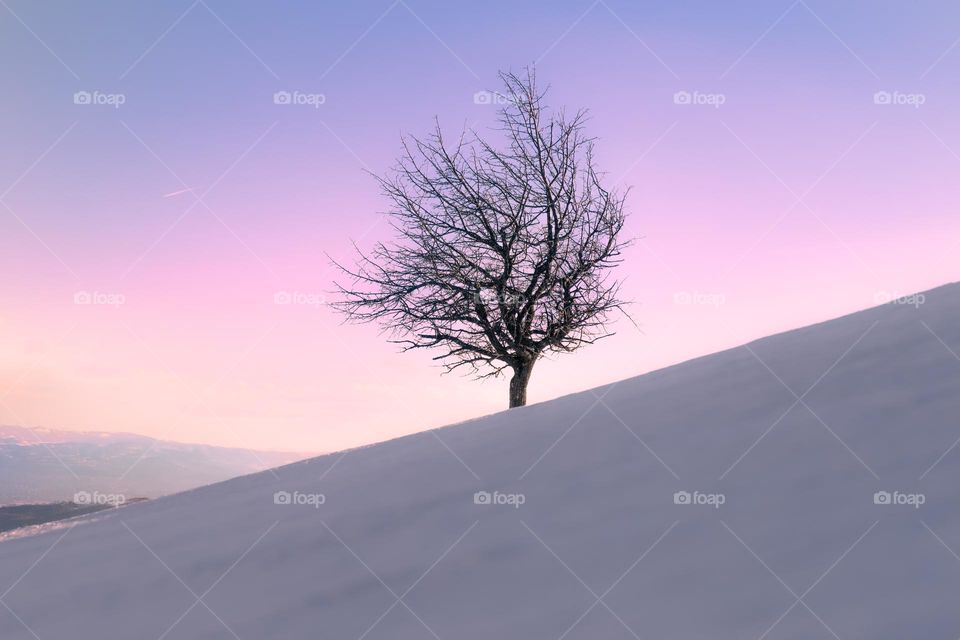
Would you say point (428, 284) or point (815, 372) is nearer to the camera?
point (815, 372)

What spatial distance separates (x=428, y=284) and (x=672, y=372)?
867 centimetres

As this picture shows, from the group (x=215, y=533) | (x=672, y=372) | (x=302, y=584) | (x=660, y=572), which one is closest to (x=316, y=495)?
(x=215, y=533)

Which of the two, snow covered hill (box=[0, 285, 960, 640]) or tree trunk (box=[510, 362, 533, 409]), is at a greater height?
tree trunk (box=[510, 362, 533, 409])

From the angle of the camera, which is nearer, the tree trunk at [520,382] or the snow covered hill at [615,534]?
the snow covered hill at [615,534]

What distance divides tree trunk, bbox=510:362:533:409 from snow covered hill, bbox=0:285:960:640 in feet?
30.5

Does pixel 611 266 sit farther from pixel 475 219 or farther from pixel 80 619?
pixel 80 619

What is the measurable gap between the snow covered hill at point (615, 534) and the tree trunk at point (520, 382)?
928cm

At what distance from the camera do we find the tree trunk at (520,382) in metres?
15.4

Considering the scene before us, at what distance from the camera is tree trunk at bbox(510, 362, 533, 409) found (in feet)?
50.6

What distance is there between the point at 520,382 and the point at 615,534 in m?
12.0

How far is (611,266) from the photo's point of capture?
1556cm

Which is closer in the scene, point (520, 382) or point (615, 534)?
point (615, 534)

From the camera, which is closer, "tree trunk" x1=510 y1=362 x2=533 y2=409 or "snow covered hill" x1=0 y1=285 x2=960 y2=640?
"snow covered hill" x1=0 y1=285 x2=960 y2=640

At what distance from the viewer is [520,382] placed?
51.0ft
